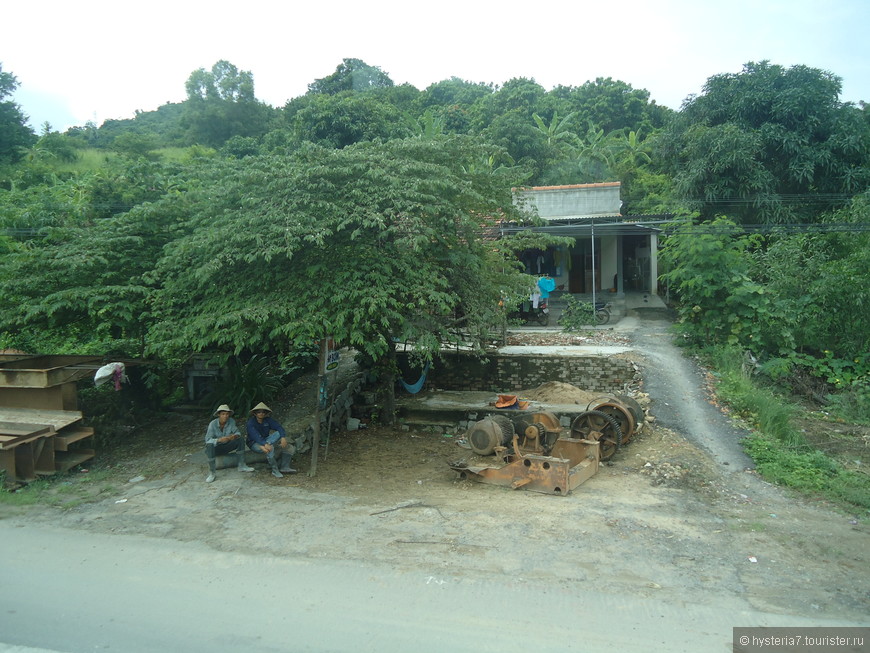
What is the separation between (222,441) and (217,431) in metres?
0.17

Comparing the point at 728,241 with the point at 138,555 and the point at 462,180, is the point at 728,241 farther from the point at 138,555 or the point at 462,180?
the point at 138,555

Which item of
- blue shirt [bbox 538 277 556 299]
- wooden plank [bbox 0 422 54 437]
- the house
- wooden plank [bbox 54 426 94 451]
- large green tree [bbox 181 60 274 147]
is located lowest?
wooden plank [bbox 54 426 94 451]

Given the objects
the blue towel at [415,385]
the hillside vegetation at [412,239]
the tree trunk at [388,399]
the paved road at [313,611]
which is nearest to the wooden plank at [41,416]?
the hillside vegetation at [412,239]

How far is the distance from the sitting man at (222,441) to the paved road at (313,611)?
279 cm

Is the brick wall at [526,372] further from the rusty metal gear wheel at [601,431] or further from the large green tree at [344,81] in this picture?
the large green tree at [344,81]

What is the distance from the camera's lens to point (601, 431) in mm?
10070

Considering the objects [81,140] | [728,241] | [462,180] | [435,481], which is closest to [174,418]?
[435,481]

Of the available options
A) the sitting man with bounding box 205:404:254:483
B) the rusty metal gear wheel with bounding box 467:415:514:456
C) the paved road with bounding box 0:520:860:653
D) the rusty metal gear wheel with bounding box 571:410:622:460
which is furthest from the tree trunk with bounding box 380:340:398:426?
the paved road with bounding box 0:520:860:653

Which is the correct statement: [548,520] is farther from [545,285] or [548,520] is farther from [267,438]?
[545,285]

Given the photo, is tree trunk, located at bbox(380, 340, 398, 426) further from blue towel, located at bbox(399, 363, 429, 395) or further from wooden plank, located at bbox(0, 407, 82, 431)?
wooden plank, located at bbox(0, 407, 82, 431)

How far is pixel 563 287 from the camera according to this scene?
935 inches

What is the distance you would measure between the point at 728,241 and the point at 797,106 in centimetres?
882

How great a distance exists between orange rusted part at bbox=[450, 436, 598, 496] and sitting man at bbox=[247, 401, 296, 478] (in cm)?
266

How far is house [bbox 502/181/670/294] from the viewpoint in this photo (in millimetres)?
20875
